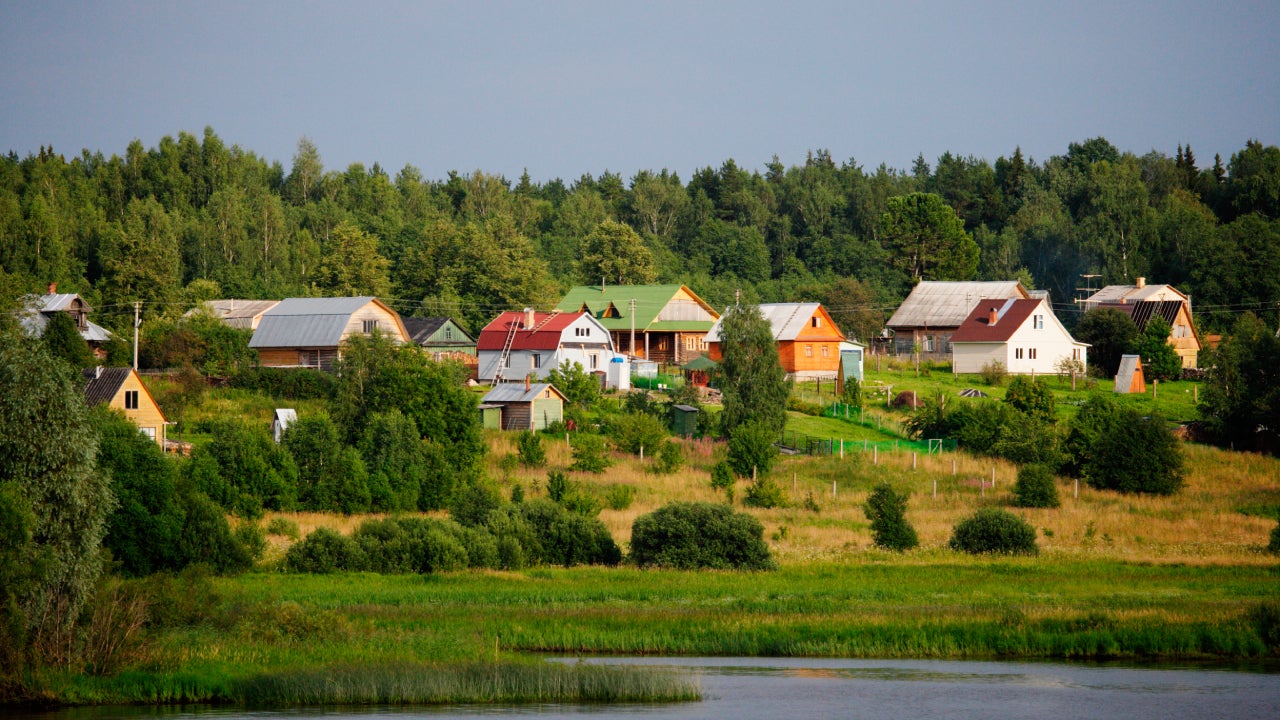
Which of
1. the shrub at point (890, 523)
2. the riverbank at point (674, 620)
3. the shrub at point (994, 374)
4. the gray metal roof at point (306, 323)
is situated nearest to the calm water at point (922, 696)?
the riverbank at point (674, 620)

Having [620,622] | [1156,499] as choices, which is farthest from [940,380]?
[620,622]

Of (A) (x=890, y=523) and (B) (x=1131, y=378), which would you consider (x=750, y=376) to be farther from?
(B) (x=1131, y=378)

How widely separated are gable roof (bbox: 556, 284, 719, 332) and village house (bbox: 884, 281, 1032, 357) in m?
12.8

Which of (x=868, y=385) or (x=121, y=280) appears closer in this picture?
(x=868, y=385)

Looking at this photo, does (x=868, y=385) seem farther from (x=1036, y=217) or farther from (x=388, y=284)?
(x=1036, y=217)

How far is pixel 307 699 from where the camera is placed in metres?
27.0

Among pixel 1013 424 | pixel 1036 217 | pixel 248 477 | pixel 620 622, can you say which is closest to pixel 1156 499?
pixel 1013 424

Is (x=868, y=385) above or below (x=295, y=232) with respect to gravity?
below

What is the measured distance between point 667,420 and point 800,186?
3801 inches

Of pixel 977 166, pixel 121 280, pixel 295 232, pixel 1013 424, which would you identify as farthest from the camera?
pixel 977 166

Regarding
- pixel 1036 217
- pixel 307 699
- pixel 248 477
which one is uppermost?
pixel 1036 217

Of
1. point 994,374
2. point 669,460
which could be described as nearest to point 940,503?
point 669,460

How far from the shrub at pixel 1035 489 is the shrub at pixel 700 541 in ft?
42.6

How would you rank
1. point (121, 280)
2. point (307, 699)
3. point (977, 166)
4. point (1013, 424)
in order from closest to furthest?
point (307, 699)
point (1013, 424)
point (121, 280)
point (977, 166)
